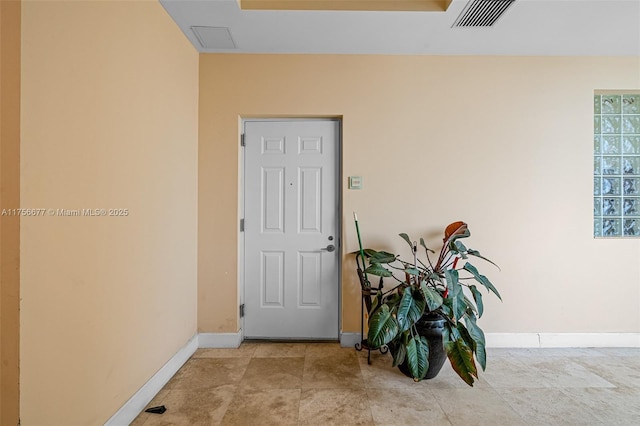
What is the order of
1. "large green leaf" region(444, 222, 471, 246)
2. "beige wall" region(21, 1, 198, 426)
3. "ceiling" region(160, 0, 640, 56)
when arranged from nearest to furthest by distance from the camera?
"beige wall" region(21, 1, 198, 426)
"ceiling" region(160, 0, 640, 56)
"large green leaf" region(444, 222, 471, 246)

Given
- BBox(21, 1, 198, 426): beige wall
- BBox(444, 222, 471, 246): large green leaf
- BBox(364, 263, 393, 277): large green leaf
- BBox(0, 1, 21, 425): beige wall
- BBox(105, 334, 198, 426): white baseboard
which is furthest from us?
BBox(444, 222, 471, 246): large green leaf

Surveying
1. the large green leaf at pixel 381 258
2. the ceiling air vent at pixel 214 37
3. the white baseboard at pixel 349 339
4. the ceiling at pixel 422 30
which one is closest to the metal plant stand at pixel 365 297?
the white baseboard at pixel 349 339

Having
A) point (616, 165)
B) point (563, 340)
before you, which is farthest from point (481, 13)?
point (563, 340)

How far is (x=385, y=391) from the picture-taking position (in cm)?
199

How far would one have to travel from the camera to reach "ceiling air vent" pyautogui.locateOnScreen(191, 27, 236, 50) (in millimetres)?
2289

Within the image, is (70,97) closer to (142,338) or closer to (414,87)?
(142,338)

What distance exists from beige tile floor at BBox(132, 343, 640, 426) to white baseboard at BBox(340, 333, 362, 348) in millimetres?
68

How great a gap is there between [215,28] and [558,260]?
358 cm

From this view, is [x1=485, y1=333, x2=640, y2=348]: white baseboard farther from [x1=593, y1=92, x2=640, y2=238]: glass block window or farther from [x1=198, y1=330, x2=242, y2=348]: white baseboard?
[x1=198, y1=330, x2=242, y2=348]: white baseboard

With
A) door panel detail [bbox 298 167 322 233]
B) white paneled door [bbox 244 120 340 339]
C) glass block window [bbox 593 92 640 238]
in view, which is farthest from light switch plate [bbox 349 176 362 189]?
glass block window [bbox 593 92 640 238]

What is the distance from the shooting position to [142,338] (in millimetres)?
1816

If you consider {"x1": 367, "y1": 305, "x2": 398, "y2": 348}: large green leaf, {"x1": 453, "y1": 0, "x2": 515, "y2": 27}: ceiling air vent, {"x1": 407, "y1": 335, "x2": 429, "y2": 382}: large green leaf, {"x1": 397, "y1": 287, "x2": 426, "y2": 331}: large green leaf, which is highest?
{"x1": 453, "y1": 0, "x2": 515, "y2": 27}: ceiling air vent

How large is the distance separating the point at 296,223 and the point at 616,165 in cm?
310

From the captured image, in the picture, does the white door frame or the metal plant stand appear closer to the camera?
the metal plant stand
